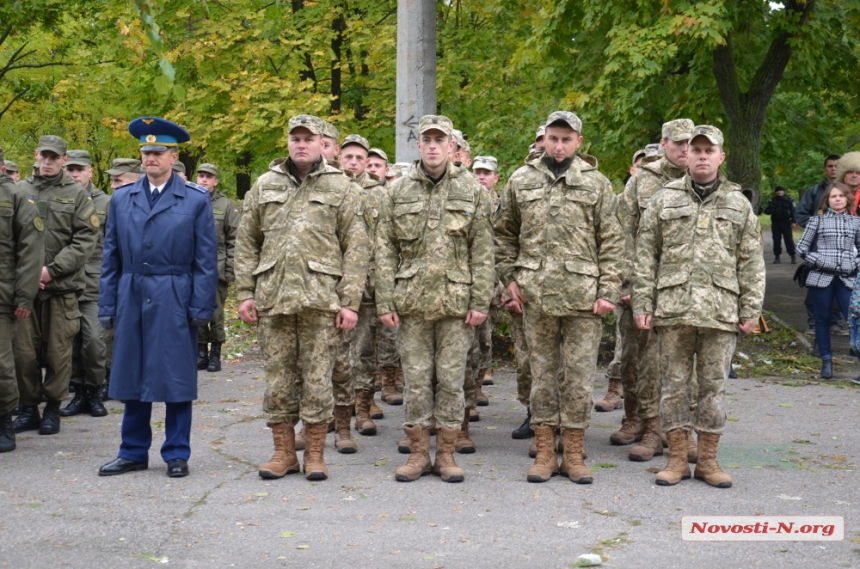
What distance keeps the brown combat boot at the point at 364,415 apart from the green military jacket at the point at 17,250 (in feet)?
9.15

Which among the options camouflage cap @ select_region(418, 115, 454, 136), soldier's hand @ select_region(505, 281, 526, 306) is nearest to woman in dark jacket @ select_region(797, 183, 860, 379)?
soldier's hand @ select_region(505, 281, 526, 306)

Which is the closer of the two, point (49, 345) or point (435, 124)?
point (435, 124)

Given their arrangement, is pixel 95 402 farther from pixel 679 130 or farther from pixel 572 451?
pixel 679 130

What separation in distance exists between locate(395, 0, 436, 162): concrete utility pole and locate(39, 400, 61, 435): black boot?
14.6 ft

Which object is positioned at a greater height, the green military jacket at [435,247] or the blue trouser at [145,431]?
the green military jacket at [435,247]

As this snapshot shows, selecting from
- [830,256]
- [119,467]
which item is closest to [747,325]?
[119,467]

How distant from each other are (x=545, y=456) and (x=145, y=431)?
2810 millimetres

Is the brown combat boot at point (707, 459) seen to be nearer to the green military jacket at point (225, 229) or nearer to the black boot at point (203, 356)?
the green military jacket at point (225, 229)

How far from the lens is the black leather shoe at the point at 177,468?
7.34m

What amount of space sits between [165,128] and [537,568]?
12.9ft

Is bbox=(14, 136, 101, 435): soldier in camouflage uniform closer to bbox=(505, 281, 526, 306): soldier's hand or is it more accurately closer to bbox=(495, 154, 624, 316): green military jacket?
bbox=(505, 281, 526, 306): soldier's hand

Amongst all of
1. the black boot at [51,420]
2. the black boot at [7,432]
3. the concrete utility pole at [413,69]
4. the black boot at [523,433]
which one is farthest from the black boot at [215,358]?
the black boot at [523,433]

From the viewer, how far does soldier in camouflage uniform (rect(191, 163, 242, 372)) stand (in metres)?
12.4

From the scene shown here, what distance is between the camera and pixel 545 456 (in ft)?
24.6
